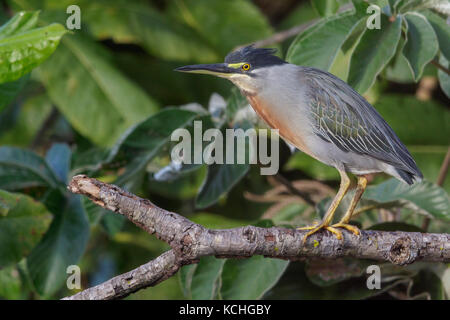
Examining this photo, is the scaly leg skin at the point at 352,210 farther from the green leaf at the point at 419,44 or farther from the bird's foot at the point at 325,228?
the green leaf at the point at 419,44

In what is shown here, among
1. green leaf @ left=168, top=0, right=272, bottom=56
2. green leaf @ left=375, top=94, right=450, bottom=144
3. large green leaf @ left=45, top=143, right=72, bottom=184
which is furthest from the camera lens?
green leaf @ left=168, top=0, right=272, bottom=56

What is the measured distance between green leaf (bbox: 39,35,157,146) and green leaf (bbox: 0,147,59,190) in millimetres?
354

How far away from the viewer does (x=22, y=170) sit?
2938 mm

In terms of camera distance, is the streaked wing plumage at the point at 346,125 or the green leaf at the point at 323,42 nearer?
the streaked wing plumage at the point at 346,125

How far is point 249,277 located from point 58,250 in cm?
94

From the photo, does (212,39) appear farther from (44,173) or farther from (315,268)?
(315,268)

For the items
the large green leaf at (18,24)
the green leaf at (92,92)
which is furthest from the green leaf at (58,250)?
the large green leaf at (18,24)

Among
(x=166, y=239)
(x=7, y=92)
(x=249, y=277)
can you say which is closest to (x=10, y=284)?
(x=7, y=92)

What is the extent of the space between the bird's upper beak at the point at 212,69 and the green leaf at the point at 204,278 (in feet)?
2.61

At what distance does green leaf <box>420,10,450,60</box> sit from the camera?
231 cm

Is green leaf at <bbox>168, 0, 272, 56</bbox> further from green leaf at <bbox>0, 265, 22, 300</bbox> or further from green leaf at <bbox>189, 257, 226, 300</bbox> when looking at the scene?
green leaf at <bbox>0, 265, 22, 300</bbox>

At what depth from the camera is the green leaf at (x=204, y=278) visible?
2.52 meters

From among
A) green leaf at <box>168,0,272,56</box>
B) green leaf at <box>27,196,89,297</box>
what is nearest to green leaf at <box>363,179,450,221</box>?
green leaf at <box>27,196,89,297</box>

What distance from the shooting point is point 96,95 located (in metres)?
3.36
